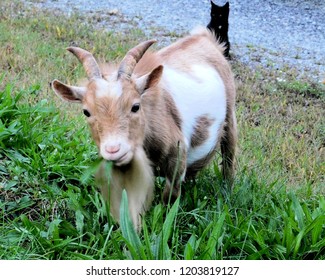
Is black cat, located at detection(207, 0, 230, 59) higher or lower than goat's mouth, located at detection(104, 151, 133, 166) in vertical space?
lower

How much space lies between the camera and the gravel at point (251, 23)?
10.5 m

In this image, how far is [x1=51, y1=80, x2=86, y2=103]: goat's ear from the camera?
3.91m

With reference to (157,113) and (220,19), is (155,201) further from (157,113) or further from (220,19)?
(220,19)

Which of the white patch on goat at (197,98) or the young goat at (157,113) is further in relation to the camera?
the white patch on goat at (197,98)

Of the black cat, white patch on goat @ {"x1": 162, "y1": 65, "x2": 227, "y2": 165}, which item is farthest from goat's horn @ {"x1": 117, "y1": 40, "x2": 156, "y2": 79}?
the black cat

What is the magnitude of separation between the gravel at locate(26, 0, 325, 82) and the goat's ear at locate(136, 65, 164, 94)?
6117 millimetres

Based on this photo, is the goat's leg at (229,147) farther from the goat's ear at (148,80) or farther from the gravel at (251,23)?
the gravel at (251,23)

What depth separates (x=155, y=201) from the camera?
4.61 meters

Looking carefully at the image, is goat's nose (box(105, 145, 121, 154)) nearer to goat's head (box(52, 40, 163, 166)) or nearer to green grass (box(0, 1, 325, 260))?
goat's head (box(52, 40, 163, 166))

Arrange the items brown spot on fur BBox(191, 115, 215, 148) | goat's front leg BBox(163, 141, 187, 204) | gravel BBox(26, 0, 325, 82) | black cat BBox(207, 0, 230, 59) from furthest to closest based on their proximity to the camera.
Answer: gravel BBox(26, 0, 325, 82), black cat BBox(207, 0, 230, 59), brown spot on fur BBox(191, 115, 215, 148), goat's front leg BBox(163, 141, 187, 204)

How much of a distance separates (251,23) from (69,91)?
9474mm

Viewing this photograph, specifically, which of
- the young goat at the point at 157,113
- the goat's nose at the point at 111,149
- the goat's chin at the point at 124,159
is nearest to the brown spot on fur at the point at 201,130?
the young goat at the point at 157,113

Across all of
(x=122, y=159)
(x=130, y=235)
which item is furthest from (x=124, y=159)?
(x=130, y=235)
